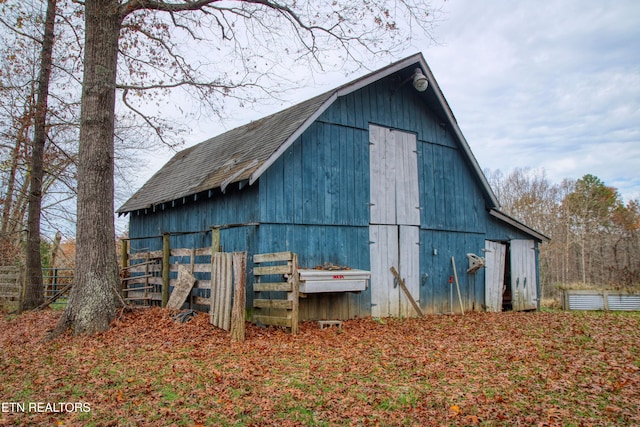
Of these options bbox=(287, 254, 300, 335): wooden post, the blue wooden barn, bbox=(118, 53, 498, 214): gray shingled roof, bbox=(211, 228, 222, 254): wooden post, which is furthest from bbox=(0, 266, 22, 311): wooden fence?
bbox=(287, 254, 300, 335): wooden post

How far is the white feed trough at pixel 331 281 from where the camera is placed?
974 cm

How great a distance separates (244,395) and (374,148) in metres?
8.71

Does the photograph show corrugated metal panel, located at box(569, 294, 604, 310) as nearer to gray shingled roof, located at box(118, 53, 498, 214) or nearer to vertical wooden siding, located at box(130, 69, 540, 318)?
vertical wooden siding, located at box(130, 69, 540, 318)

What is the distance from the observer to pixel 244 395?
5.75m

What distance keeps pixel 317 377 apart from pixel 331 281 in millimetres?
3735

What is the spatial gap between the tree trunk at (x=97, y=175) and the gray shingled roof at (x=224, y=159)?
2.51 m

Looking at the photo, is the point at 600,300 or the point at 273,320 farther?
the point at 600,300

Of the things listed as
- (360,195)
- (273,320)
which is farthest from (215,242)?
(360,195)

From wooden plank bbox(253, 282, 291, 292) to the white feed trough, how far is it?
311mm

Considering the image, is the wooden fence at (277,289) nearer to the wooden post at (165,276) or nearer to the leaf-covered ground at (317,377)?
the leaf-covered ground at (317,377)

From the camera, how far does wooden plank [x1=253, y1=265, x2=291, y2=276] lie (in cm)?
963

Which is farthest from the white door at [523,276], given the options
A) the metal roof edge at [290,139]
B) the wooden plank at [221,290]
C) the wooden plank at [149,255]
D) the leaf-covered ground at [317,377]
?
the wooden plank at [149,255]

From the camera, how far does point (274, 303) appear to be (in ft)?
32.8

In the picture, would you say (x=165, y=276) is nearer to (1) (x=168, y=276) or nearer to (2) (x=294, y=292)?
(1) (x=168, y=276)
